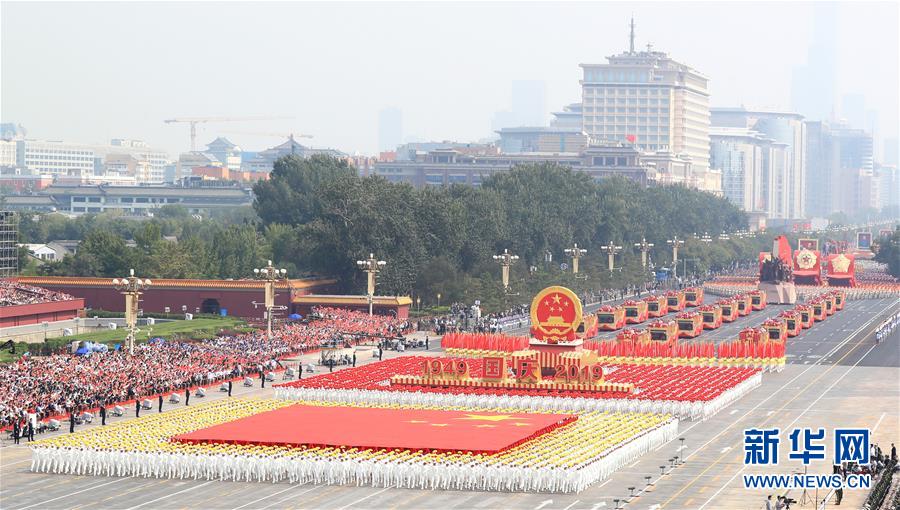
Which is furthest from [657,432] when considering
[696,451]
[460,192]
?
[460,192]

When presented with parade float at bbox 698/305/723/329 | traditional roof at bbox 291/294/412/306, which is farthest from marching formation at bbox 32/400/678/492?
parade float at bbox 698/305/723/329

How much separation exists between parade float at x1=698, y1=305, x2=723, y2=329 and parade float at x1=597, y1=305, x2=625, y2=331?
6234 mm

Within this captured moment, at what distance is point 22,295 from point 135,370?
3366cm

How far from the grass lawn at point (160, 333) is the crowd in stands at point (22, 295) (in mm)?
4031

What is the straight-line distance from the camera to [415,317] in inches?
5162

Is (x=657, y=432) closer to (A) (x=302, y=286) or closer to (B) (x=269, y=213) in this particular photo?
(A) (x=302, y=286)

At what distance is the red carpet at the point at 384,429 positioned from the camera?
61781 millimetres

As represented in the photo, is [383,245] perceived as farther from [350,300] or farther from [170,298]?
[170,298]

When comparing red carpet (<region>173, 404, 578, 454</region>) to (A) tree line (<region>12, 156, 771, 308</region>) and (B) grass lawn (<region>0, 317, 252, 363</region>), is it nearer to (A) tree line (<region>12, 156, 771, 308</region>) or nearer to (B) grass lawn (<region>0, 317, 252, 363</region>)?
(B) grass lawn (<region>0, 317, 252, 363</region>)

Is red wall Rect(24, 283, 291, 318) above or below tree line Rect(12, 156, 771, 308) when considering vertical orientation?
below

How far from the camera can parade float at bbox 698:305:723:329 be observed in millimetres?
126000

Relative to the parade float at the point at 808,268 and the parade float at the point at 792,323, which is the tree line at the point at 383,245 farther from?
the parade float at the point at 792,323

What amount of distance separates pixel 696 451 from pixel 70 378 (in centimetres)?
2967

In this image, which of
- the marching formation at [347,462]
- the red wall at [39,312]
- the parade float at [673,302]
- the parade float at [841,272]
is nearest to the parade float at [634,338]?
the marching formation at [347,462]
